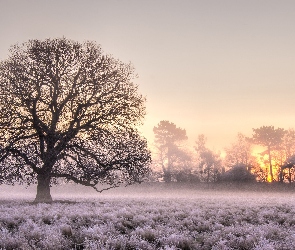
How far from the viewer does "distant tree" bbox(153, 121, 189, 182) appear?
7519 centimetres

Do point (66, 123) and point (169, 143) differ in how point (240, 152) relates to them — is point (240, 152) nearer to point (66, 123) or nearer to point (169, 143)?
point (169, 143)

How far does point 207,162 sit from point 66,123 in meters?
51.2

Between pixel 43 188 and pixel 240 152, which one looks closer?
pixel 43 188

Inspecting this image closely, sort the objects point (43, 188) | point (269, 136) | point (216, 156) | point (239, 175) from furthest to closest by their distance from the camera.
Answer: point (216, 156) → point (269, 136) → point (239, 175) → point (43, 188)

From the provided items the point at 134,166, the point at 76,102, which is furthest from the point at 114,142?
the point at 76,102

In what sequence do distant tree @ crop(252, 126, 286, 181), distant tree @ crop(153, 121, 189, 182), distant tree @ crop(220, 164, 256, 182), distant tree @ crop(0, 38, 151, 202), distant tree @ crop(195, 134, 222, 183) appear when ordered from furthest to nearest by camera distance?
distant tree @ crop(153, 121, 189, 182) < distant tree @ crop(252, 126, 286, 181) < distant tree @ crop(195, 134, 222, 183) < distant tree @ crop(220, 164, 256, 182) < distant tree @ crop(0, 38, 151, 202)

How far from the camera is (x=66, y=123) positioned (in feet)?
81.9

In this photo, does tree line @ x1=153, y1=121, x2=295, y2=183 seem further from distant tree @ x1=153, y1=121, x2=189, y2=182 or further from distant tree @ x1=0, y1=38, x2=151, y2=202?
distant tree @ x1=0, y1=38, x2=151, y2=202

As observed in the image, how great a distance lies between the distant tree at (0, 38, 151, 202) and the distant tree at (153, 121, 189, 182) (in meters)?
48.3

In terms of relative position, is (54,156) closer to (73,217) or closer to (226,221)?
(73,217)

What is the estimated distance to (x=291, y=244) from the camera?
6.93m

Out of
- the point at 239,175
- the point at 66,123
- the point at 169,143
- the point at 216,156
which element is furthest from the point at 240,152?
the point at 66,123

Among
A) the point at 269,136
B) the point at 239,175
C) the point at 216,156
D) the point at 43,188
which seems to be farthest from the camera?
the point at 216,156

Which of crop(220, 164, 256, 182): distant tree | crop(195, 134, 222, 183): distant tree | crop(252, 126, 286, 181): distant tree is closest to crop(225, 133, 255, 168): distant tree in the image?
crop(195, 134, 222, 183): distant tree
